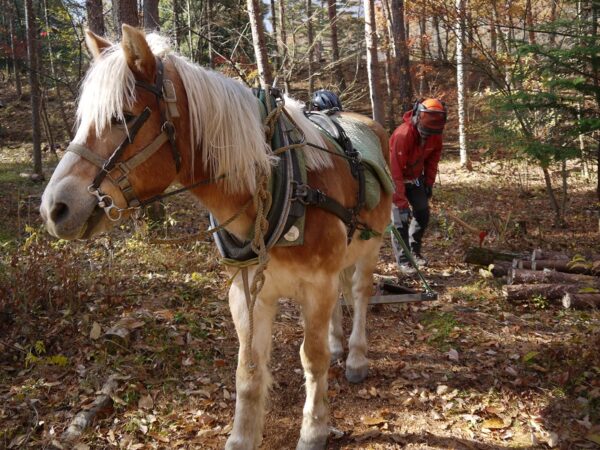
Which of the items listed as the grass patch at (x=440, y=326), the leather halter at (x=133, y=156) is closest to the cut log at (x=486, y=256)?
the grass patch at (x=440, y=326)

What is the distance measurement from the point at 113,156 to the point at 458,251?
612 centimetres

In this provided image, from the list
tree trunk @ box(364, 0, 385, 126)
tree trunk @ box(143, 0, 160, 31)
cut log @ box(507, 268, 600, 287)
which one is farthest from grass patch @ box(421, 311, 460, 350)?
tree trunk @ box(364, 0, 385, 126)

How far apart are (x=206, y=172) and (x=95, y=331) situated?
247 centimetres

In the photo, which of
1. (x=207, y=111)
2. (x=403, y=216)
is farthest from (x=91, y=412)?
(x=403, y=216)

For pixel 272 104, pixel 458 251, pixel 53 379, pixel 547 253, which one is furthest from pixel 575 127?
pixel 53 379

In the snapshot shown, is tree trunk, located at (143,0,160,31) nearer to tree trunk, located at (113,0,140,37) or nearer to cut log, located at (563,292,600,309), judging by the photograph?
tree trunk, located at (113,0,140,37)

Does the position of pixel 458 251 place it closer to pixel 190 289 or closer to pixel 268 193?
pixel 190 289

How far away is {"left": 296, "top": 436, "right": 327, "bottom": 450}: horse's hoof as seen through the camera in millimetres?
2848

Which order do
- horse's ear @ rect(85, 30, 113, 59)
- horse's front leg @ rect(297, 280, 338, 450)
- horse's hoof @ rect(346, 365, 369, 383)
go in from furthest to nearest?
1. horse's hoof @ rect(346, 365, 369, 383)
2. horse's front leg @ rect(297, 280, 338, 450)
3. horse's ear @ rect(85, 30, 113, 59)

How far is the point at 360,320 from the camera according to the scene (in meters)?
3.90

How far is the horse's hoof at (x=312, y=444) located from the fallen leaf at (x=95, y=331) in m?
2.02

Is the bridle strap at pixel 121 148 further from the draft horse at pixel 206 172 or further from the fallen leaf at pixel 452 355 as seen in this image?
the fallen leaf at pixel 452 355

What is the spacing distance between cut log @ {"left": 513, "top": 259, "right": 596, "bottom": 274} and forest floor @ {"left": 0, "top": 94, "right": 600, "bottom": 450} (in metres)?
0.41

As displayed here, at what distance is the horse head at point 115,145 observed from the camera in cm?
172
